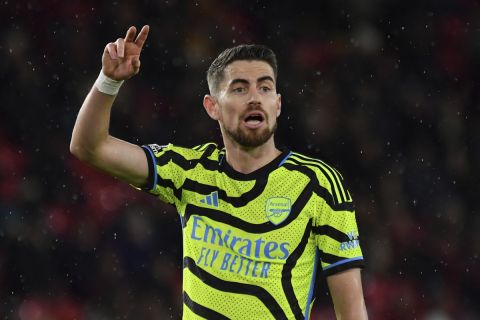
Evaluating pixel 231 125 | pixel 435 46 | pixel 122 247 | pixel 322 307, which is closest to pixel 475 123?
pixel 435 46

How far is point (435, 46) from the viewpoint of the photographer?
6137 mm

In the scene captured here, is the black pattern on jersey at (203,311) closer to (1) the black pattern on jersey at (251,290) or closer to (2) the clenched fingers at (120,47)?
(1) the black pattern on jersey at (251,290)

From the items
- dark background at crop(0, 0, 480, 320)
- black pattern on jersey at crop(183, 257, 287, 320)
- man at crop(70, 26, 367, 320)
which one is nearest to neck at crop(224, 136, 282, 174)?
man at crop(70, 26, 367, 320)

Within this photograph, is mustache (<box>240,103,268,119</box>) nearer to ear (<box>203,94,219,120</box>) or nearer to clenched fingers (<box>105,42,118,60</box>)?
ear (<box>203,94,219,120</box>)

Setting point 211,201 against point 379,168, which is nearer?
point 211,201

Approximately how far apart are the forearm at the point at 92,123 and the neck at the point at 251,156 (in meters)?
0.45

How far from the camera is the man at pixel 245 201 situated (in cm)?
291

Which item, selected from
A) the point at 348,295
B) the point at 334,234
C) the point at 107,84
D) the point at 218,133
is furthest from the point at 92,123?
the point at 218,133

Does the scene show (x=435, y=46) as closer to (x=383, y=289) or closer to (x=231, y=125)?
(x=383, y=289)

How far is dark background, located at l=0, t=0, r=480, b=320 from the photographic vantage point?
572 centimetres

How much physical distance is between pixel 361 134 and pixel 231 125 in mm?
3010

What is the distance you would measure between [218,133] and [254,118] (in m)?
2.89

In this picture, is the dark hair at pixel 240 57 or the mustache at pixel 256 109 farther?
the dark hair at pixel 240 57

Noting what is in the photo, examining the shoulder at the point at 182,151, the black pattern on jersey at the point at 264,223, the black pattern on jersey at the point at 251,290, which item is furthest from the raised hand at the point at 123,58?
the black pattern on jersey at the point at 251,290
